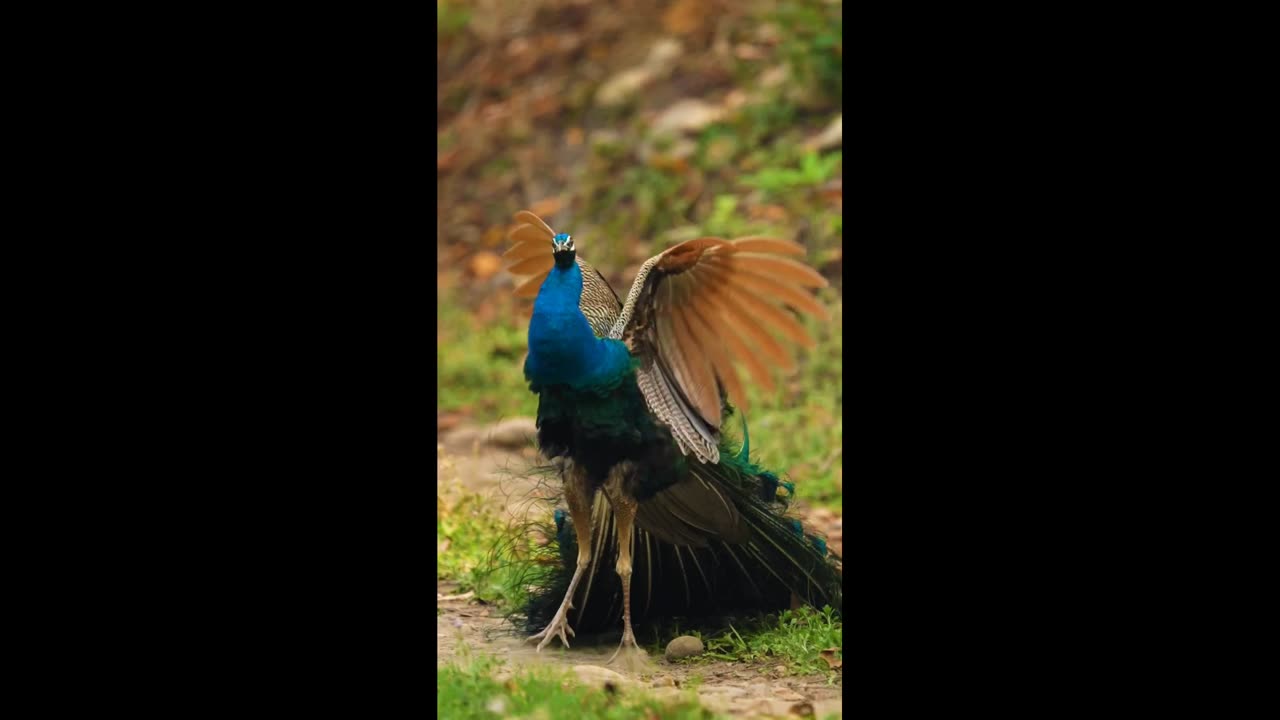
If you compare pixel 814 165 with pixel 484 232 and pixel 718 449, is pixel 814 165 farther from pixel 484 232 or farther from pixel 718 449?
pixel 718 449

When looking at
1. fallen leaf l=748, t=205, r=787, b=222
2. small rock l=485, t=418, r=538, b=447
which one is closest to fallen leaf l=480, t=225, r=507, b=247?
fallen leaf l=748, t=205, r=787, b=222

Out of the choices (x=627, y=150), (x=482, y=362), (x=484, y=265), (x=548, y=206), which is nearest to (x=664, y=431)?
(x=482, y=362)

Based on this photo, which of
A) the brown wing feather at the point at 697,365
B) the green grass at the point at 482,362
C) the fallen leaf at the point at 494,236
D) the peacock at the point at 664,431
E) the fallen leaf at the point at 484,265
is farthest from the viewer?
the fallen leaf at the point at 494,236

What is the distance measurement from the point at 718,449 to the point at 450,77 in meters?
7.48

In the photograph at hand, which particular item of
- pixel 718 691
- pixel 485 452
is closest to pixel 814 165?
pixel 485 452

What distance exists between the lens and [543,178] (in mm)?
9898

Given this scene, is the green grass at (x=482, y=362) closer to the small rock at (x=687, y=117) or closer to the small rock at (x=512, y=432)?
the small rock at (x=512, y=432)

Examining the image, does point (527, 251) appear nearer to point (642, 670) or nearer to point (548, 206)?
point (642, 670)

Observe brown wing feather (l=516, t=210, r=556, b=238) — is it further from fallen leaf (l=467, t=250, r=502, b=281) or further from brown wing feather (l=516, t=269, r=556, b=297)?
fallen leaf (l=467, t=250, r=502, b=281)

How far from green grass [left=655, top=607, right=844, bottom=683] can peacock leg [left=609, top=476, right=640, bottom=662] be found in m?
0.19

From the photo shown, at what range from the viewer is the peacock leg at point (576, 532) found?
4246 millimetres

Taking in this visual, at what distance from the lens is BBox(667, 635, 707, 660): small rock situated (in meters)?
4.33

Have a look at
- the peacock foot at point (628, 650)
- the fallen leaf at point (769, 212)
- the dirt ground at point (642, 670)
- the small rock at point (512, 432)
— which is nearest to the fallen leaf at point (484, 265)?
the fallen leaf at point (769, 212)

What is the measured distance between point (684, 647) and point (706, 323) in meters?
1.03
